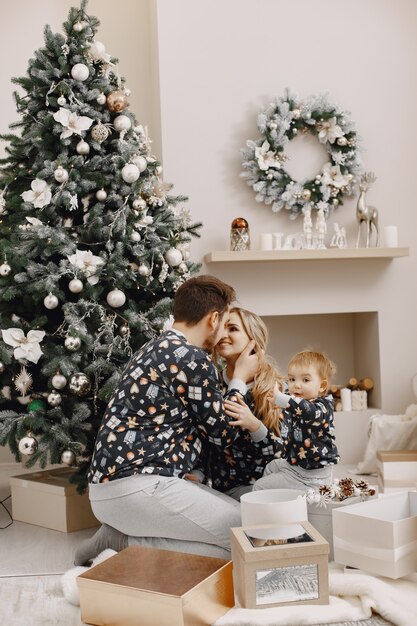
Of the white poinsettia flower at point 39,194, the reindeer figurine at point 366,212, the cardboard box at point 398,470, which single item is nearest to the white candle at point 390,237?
the reindeer figurine at point 366,212

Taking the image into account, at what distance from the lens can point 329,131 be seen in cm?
438

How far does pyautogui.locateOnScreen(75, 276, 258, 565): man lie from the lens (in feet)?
8.16

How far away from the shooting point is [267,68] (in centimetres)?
440

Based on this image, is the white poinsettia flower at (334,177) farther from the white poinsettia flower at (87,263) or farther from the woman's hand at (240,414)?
the woman's hand at (240,414)

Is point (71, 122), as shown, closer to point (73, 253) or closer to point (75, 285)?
point (73, 253)

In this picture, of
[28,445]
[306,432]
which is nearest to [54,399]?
[28,445]

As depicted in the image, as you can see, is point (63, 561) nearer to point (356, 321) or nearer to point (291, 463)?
point (291, 463)

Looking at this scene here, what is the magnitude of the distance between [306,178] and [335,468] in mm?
1746

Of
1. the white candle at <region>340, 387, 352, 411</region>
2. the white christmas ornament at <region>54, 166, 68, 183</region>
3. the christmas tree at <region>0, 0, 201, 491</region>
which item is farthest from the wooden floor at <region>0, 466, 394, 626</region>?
the white candle at <region>340, 387, 352, 411</region>

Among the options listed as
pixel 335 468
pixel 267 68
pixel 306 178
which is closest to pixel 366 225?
pixel 306 178

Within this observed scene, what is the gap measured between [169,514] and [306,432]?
580 mm

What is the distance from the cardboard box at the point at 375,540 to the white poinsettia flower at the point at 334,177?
2415 mm

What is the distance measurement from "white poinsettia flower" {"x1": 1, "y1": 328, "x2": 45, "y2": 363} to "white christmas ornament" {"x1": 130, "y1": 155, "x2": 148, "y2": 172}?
0.83 metres

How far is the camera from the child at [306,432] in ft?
8.64
